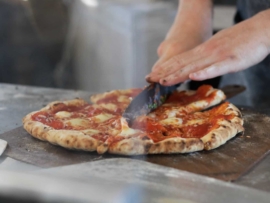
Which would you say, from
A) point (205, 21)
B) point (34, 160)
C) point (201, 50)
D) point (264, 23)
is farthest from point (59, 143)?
point (205, 21)

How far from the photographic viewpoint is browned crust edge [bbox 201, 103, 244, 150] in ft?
3.54

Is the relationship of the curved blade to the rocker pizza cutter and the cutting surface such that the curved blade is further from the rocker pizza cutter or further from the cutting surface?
the cutting surface

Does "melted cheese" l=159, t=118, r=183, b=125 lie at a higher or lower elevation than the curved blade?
lower

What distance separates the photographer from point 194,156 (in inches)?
41.2

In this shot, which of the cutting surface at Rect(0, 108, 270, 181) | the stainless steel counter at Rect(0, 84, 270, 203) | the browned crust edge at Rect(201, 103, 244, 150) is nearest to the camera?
the stainless steel counter at Rect(0, 84, 270, 203)

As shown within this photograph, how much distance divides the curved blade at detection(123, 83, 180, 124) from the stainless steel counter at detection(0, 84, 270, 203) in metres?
0.35

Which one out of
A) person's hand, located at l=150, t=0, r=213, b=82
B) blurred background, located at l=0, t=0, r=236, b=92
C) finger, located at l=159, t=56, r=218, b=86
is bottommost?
blurred background, located at l=0, t=0, r=236, b=92

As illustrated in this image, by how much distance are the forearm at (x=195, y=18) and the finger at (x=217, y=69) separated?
371 millimetres

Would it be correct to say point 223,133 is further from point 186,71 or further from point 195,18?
point 195,18

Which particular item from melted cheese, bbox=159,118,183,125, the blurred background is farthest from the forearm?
the blurred background

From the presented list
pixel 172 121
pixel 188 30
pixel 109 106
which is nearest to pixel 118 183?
pixel 172 121

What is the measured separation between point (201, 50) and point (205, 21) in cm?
35

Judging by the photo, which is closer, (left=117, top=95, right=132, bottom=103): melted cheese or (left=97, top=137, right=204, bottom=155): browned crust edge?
(left=97, top=137, right=204, bottom=155): browned crust edge

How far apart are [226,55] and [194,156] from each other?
0.48 m
